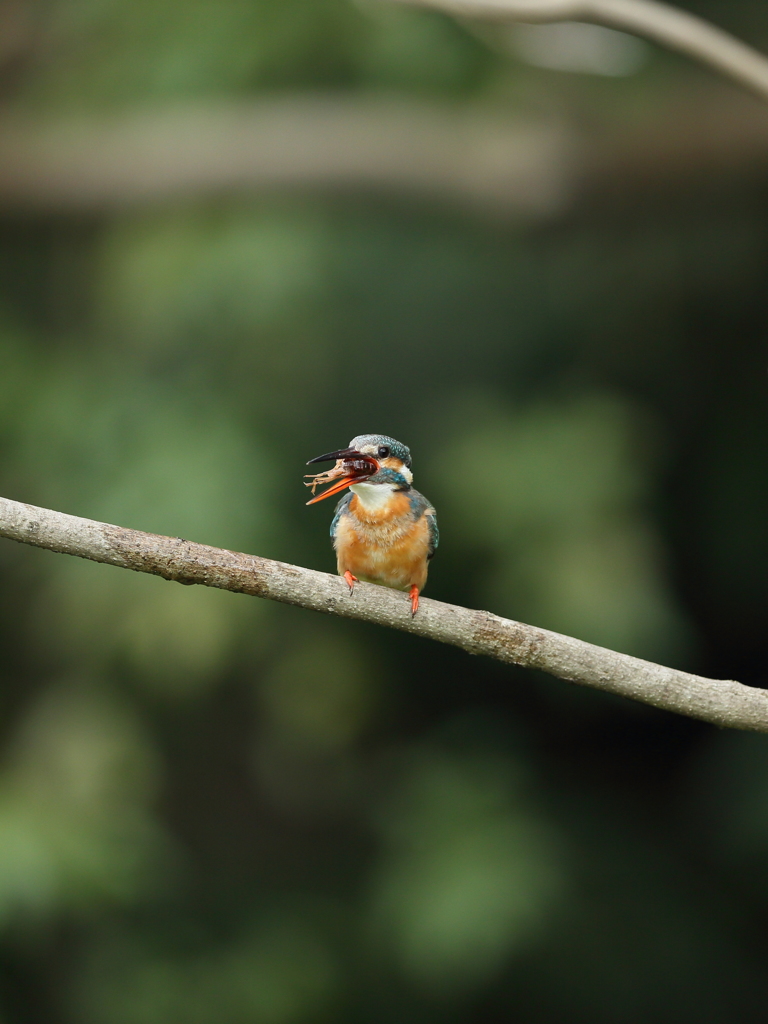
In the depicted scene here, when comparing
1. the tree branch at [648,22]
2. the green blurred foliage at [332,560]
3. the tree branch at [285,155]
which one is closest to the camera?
the tree branch at [648,22]

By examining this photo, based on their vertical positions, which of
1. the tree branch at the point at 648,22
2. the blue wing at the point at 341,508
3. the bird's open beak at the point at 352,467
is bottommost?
the blue wing at the point at 341,508

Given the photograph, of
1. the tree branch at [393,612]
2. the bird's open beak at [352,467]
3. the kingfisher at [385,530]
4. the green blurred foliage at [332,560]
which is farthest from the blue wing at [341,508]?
the green blurred foliage at [332,560]

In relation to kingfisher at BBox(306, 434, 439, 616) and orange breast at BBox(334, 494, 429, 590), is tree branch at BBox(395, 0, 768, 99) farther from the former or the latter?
orange breast at BBox(334, 494, 429, 590)

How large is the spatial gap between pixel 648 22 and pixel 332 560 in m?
2.62

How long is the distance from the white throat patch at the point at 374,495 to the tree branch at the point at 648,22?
5.27 ft

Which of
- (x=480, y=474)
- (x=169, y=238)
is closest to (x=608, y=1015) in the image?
(x=480, y=474)

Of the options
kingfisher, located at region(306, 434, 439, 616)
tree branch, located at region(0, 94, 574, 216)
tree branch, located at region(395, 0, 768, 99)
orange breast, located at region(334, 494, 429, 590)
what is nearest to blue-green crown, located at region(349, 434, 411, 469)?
kingfisher, located at region(306, 434, 439, 616)

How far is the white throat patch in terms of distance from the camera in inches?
112

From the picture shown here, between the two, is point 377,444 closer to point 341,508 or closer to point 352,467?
point 352,467

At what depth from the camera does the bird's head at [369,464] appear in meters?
2.59

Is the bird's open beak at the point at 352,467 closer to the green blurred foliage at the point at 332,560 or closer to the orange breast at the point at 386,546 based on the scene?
the orange breast at the point at 386,546

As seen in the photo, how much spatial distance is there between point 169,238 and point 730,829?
377 cm

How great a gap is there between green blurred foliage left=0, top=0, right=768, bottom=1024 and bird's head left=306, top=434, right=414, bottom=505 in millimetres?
1619

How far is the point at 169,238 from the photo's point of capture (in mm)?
5246
